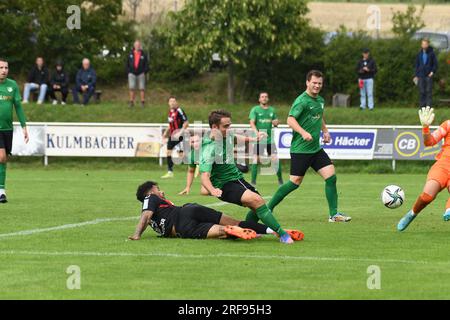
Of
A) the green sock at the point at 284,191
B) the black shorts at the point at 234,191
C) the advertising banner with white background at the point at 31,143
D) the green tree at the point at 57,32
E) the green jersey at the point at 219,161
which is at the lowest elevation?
the advertising banner with white background at the point at 31,143

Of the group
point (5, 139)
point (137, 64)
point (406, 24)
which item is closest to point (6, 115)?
point (5, 139)

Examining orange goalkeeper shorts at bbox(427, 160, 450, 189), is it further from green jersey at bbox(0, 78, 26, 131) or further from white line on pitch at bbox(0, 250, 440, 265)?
green jersey at bbox(0, 78, 26, 131)

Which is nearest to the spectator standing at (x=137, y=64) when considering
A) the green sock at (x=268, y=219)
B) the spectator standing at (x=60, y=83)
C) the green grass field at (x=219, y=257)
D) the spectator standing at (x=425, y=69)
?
the spectator standing at (x=60, y=83)

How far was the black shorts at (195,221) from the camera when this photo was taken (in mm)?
12945

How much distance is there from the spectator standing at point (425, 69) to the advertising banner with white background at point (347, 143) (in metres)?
3.32

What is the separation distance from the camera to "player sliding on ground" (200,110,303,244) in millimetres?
12617

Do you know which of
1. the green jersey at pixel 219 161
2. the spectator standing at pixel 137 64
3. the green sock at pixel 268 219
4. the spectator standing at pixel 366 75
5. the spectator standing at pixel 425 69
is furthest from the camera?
the spectator standing at pixel 137 64

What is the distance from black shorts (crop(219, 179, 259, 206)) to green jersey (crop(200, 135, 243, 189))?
0.07m

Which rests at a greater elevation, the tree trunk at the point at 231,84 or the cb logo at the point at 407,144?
the tree trunk at the point at 231,84

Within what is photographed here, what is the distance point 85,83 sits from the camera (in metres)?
35.9

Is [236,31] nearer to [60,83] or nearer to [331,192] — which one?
[60,83]

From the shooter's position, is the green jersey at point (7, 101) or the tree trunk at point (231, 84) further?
the tree trunk at point (231, 84)

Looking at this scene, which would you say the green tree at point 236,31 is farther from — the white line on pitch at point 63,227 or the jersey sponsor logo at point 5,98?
the white line on pitch at point 63,227

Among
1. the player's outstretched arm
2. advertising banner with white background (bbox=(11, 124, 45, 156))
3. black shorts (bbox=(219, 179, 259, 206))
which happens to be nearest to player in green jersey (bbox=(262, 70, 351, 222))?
black shorts (bbox=(219, 179, 259, 206))
